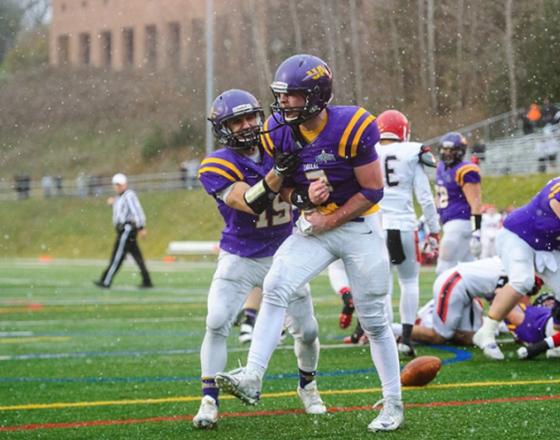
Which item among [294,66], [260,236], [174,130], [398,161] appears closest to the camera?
[294,66]

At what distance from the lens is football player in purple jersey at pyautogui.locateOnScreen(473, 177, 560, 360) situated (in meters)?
6.50

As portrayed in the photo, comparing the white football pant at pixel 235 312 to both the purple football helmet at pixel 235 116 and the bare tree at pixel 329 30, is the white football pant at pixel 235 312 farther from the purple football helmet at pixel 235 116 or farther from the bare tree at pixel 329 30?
the bare tree at pixel 329 30

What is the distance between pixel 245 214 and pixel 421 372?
1.25 metres

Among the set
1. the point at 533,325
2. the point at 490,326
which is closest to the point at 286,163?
the point at 490,326

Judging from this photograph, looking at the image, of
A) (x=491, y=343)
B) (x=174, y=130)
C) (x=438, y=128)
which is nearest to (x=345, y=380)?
(x=491, y=343)

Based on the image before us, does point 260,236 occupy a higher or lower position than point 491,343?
higher

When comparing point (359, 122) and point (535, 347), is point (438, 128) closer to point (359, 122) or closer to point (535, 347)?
point (535, 347)

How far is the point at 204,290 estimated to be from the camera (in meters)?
14.5

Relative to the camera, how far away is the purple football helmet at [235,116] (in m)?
4.98

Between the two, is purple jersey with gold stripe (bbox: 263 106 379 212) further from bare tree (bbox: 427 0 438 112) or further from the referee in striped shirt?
bare tree (bbox: 427 0 438 112)

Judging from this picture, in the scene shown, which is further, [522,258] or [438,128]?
[438,128]

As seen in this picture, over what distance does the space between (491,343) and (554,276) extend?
0.58m

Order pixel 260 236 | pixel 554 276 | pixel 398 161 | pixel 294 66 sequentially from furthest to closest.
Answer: pixel 398 161
pixel 554 276
pixel 260 236
pixel 294 66

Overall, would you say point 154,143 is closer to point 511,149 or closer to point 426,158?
point 511,149
